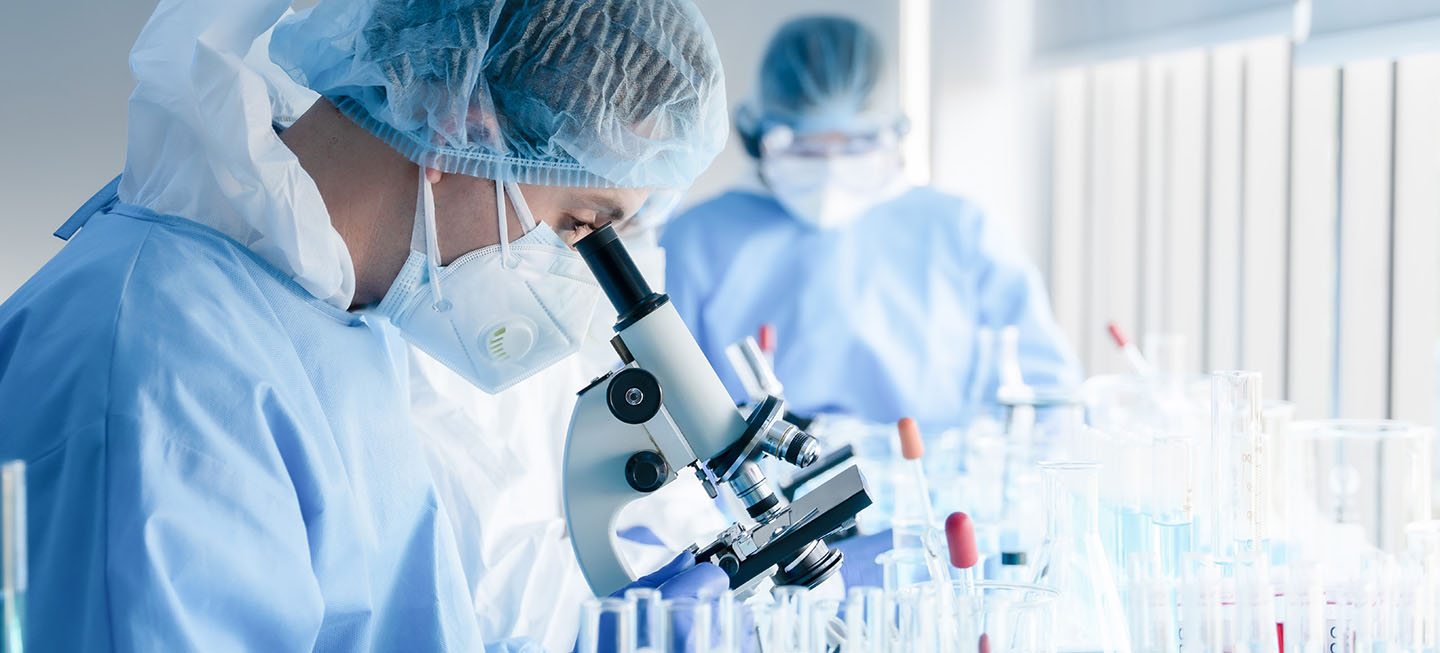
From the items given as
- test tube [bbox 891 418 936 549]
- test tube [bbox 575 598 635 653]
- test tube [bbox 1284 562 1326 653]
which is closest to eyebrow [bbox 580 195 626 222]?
test tube [bbox 891 418 936 549]

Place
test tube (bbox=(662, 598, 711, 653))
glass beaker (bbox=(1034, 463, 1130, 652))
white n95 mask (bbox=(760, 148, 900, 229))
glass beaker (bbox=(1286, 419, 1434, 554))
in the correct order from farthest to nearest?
white n95 mask (bbox=(760, 148, 900, 229))
glass beaker (bbox=(1286, 419, 1434, 554))
glass beaker (bbox=(1034, 463, 1130, 652))
test tube (bbox=(662, 598, 711, 653))

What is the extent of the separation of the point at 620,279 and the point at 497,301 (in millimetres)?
161

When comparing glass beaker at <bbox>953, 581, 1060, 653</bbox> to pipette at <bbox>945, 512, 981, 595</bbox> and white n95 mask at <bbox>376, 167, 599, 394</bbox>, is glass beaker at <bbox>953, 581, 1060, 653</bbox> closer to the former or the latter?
pipette at <bbox>945, 512, 981, 595</bbox>

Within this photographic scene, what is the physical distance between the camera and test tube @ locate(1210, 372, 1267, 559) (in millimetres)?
1200

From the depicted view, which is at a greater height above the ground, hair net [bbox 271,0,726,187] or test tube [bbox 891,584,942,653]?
hair net [bbox 271,0,726,187]

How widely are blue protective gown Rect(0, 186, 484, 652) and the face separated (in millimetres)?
152

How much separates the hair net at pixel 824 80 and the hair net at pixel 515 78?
161 cm

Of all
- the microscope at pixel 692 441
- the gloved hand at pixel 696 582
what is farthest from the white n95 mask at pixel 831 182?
the gloved hand at pixel 696 582

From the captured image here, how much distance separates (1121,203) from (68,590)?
123 inches

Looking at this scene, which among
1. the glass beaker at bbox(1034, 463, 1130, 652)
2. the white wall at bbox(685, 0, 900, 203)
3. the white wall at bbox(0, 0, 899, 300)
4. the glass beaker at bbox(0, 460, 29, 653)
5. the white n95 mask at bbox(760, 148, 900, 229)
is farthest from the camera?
the white wall at bbox(685, 0, 900, 203)

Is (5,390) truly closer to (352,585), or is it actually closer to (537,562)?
(352,585)

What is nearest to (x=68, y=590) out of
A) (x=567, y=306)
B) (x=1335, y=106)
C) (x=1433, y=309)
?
(x=567, y=306)

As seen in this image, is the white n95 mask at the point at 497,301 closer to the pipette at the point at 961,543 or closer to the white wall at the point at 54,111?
the pipette at the point at 961,543

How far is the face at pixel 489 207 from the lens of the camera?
1.24 metres
